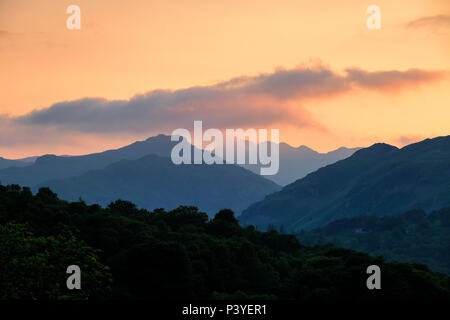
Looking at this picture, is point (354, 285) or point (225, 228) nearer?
point (354, 285)

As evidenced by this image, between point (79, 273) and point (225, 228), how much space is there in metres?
99.2

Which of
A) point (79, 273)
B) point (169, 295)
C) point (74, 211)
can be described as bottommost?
point (169, 295)

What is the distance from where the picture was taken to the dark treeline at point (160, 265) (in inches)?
2655

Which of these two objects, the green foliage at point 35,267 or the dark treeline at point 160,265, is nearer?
the green foliage at point 35,267

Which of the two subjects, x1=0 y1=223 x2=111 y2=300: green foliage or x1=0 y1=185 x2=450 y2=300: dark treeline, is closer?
x1=0 y1=223 x2=111 y2=300: green foliage

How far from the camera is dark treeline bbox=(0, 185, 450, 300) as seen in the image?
67438mm

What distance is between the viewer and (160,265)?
101m

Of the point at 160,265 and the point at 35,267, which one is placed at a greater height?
the point at 35,267

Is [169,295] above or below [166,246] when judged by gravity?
below
